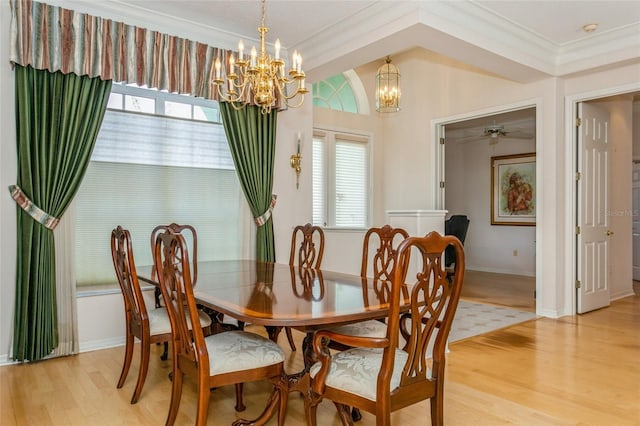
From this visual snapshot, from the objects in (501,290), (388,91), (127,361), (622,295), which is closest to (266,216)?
(388,91)

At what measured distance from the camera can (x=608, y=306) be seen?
5.34 m

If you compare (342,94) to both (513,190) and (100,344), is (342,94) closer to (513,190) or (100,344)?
(513,190)

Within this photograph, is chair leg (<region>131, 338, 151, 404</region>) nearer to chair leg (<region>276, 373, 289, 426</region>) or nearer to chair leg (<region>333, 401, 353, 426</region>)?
chair leg (<region>276, 373, 289, 426</region>)

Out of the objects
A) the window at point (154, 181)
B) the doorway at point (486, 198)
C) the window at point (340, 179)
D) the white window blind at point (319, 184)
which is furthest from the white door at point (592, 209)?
the window at point (154, 181)

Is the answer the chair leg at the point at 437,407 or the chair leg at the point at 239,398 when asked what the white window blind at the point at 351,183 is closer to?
the chair leg at the point at 239,398

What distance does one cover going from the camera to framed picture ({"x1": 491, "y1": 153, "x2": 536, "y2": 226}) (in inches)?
308

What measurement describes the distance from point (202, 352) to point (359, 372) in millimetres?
691

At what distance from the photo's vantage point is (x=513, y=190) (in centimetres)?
809

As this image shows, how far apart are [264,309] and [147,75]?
270 cm

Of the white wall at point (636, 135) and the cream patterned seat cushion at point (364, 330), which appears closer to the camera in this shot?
the cream patterned seat cushion at point (364, 330)

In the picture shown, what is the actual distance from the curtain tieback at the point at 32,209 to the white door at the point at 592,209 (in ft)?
16.7

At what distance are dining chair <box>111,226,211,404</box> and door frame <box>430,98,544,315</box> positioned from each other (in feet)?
12.4

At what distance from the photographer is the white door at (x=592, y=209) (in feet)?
16.2

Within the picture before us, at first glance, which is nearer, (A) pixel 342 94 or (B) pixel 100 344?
(B) pixel 100 344
